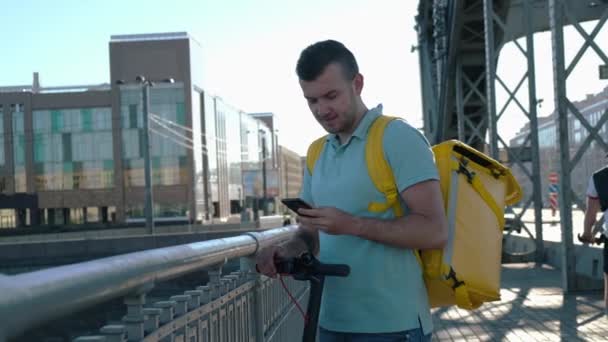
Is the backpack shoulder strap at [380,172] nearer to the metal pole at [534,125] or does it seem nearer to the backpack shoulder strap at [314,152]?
the backpack shoulder strap at [314,152]

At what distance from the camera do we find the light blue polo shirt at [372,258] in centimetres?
244

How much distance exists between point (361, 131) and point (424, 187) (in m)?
0.28

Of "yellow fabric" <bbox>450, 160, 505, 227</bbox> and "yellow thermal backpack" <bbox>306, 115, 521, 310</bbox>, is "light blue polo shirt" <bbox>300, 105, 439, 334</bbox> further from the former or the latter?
"yellow fabric" <bbox>450, 160, 505, 227</bbox>

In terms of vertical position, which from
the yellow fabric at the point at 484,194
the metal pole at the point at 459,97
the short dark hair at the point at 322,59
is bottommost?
the yellow fabric at the point at 484,194

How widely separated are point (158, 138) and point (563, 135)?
67.6 meters

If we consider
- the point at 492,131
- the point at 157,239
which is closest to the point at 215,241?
the point at 492,131

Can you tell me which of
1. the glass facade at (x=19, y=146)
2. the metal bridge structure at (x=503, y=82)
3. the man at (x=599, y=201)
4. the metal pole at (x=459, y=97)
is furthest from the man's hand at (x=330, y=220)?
the glass facade at (x=19, y=146)

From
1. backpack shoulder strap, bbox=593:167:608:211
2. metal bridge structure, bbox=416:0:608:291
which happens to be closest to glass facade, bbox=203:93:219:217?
metal bridge structure, bbox=416:0:608:291

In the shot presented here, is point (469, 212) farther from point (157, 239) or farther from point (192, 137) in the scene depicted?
point (192, 137)

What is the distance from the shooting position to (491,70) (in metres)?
15.5

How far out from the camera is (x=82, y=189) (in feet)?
→ 258

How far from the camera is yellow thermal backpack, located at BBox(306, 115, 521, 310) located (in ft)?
8.16

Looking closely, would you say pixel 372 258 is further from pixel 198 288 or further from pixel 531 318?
pixel 531 318

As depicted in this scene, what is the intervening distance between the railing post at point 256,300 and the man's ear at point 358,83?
143cm
